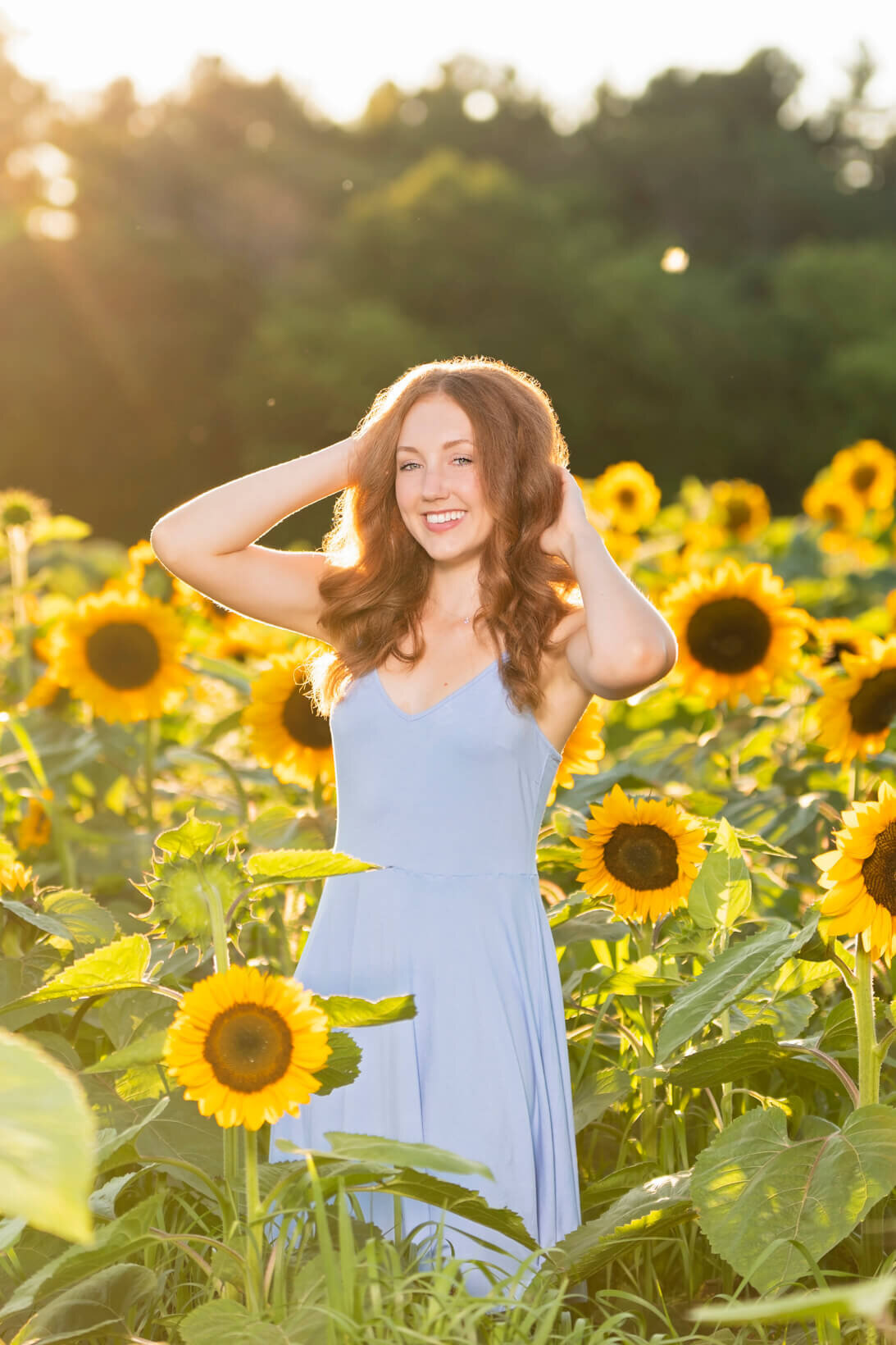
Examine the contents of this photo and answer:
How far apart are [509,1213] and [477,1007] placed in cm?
43

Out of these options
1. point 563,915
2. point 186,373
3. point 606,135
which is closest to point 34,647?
point 563,915

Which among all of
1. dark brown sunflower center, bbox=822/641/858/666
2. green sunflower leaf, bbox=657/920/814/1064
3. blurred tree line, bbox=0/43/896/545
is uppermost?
blurred tree line, bbox=0/43/896/545

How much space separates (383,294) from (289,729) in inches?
686

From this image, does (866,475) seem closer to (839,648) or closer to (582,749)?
(839,648)

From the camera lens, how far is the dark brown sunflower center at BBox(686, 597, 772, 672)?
3.17 meters

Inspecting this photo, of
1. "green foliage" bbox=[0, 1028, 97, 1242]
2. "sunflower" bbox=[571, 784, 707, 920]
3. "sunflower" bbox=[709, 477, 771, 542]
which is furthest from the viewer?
"sunflower" bbox=[709, 477, 771, 542]

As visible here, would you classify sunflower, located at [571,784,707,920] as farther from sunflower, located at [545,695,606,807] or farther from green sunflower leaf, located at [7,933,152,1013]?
green sunflower leaf, located at [7,933,152,1013]

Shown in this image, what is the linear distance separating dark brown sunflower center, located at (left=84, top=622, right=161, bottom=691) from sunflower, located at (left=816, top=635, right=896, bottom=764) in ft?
4.79

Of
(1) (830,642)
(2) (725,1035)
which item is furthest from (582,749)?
(1) (830,642)

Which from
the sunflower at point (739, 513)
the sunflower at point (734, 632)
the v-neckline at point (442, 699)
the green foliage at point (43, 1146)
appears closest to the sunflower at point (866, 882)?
the v-neckline at point (442, 699)

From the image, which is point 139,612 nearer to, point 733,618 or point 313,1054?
point 733,618

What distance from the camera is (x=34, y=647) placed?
443cm

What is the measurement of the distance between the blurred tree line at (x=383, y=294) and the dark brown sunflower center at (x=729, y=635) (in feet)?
38.2

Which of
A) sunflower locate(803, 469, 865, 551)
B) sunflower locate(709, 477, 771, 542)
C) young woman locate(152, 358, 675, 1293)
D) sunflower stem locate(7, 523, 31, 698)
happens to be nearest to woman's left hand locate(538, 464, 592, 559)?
young woman locate(152, 358, 675, 1293)
